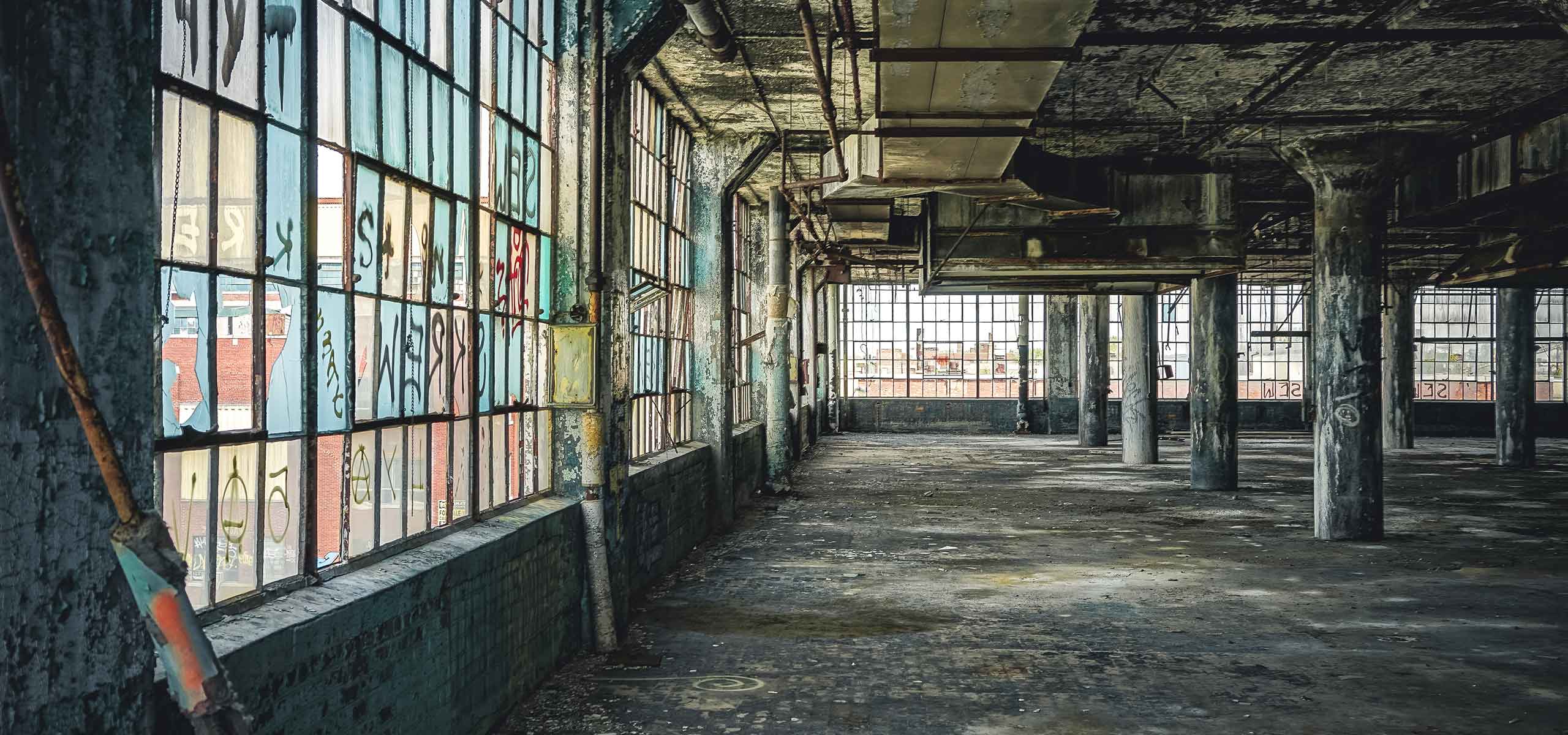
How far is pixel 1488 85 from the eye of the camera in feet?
34.7

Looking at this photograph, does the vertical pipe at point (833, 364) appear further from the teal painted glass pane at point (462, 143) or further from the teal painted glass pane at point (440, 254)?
the teal painted glass pane at point (440, 254)

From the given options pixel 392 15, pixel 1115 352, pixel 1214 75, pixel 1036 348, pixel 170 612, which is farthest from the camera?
pixel 1115 352

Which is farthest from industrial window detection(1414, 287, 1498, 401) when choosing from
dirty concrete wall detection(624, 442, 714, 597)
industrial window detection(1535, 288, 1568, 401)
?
dirty concrete wall detection(624, 442, 714, 597)

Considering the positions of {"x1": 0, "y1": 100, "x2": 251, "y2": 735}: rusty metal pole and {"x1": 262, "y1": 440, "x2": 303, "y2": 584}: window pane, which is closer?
{"x1": 0, "y1": 100, "x2": 251, "y2": 735}: rusty metal pole

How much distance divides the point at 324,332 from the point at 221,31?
121cm

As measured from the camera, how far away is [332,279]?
4.49m

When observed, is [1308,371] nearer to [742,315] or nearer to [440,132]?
[742,315]

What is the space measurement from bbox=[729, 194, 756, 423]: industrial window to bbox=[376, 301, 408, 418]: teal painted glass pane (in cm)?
1126

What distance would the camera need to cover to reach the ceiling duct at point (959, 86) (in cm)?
514

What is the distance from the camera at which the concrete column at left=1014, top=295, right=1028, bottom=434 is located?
106 feet

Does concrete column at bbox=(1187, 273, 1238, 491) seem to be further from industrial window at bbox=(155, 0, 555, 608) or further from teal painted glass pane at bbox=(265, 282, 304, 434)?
teal painted glass pane at bbox=(265, 282, 304, 434)

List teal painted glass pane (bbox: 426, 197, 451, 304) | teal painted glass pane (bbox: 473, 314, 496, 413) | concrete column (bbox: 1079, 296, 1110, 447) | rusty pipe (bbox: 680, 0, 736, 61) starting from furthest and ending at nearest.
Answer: concrete column (bbox: 1079, 296, 1110, 447) → rusty pipe (bbox: 680, 0, 736, 61) → teal painted glass pane (bbox: 473, 314, 496, 413) → teal painted glass pane (bbox: 426, 197, 451, 304)

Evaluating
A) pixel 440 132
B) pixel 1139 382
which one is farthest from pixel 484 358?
pixel 1139 382

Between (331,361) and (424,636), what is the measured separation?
4.07ft
